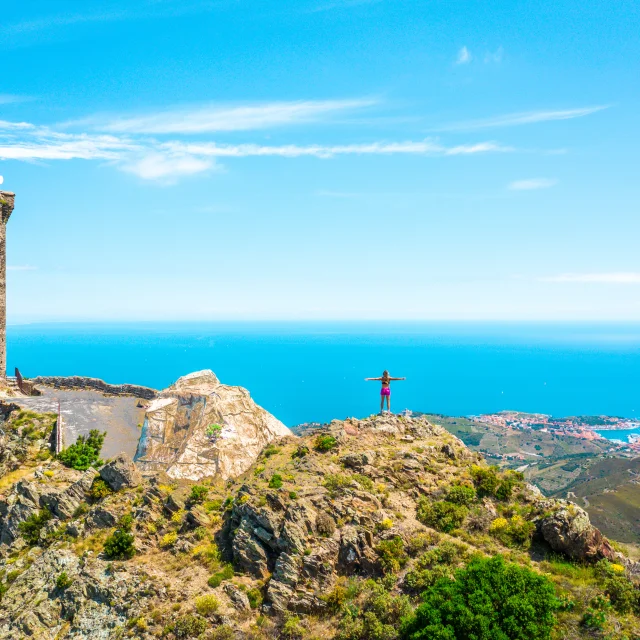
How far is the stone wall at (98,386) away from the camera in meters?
40.3

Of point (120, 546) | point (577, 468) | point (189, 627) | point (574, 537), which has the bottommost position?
point (577, 468)

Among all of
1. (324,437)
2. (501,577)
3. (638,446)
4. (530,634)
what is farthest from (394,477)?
(638,446)

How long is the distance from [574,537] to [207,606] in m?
12.9

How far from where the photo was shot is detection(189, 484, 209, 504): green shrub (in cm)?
2123

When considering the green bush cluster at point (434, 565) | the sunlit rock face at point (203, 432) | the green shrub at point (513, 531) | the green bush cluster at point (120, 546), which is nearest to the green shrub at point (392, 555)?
the green bush cluster at point (434, 565)

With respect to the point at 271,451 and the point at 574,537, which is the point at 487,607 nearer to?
the point at 574,537

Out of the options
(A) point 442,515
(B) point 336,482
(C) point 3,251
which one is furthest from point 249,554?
(C) point 3,251

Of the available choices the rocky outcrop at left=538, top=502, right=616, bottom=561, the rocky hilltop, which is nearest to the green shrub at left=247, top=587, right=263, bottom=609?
the rocky hilltop

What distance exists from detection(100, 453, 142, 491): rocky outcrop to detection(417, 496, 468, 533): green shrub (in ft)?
42.4

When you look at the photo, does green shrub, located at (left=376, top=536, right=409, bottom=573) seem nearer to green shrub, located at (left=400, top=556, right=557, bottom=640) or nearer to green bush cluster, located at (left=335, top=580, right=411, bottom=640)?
green bush cluster, located at (left=335, top=580, right=411, bottom=640)

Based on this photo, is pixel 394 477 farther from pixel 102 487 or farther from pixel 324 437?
pixel 102 487

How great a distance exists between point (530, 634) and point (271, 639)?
7.77m

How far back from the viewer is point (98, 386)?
139ft

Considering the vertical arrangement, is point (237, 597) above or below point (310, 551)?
below
